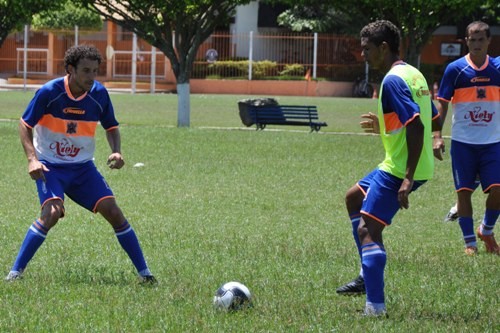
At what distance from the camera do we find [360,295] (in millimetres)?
7555

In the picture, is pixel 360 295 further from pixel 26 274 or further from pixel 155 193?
pixel 155 193

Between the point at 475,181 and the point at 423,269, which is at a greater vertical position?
the point at 475,181

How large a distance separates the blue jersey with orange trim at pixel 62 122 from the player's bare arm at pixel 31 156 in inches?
2.0

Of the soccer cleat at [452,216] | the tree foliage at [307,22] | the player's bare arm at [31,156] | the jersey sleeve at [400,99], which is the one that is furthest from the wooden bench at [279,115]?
the tree foliage at [307,22]

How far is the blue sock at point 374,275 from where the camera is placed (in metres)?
6.65

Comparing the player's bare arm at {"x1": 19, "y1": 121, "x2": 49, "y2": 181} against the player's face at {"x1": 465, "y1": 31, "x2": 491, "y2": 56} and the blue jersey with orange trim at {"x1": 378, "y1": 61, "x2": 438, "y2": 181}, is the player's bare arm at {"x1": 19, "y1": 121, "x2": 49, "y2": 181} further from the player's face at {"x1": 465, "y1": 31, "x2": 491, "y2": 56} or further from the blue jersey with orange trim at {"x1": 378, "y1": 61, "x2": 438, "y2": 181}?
the player's face at {"x1": 465, "y1": 31, "x2": 491, "y2": 56}

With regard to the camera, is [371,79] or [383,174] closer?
[383,174]

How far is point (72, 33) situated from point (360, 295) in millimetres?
46934

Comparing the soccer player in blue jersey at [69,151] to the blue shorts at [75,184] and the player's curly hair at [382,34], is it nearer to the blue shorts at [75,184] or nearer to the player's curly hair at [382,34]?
the blue shorts at [75,184]

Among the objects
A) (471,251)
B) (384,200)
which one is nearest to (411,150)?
(384,200)

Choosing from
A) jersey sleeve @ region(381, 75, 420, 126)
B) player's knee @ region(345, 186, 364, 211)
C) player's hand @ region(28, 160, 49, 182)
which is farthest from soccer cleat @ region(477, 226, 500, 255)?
player's hand @ region(28, 160, 49, 182)

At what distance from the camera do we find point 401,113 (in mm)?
6590

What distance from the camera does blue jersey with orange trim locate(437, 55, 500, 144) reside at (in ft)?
31.9

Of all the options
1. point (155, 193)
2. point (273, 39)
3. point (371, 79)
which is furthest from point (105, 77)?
point (155, 193)
